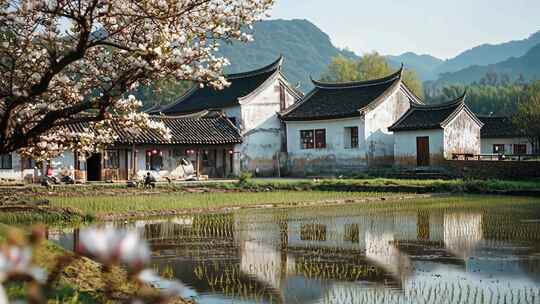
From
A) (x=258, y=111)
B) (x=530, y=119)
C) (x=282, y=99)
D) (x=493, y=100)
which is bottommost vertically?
(x=530, y=119)

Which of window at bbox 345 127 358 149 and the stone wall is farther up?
window at bbox 345 127 358 149

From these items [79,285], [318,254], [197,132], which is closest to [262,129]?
[197,132]

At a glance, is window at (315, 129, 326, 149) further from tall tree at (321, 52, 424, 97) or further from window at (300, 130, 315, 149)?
tall tree at (321, 52, 424, 97)

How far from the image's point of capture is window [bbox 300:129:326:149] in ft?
133

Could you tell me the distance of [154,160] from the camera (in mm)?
36156

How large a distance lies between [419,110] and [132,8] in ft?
103

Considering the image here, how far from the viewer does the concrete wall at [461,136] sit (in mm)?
36344

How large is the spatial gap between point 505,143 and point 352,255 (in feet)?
129

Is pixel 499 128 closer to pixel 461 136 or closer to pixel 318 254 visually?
pixel 461 136

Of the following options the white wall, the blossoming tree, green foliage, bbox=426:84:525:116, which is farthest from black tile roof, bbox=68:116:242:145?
green foliage, bbox=426:84:525:116

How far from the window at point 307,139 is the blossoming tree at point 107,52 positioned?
30646mm

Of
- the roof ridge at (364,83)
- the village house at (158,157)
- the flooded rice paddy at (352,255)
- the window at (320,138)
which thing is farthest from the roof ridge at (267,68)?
the flooded rice paddy at (352,255)

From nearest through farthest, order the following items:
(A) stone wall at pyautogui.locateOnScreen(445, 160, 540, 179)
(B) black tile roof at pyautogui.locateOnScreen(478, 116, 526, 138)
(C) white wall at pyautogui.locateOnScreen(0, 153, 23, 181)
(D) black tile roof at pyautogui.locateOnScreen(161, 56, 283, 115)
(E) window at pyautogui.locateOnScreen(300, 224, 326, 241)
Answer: (E) window at pyautogui.locateOnScreen(300, 224, 326, 241) → (A) stone wall at pyautogui.locateOnScreen(445, 160, 540, 179) → (C) white wall at pyautogui.locateOnScreen(0, 153, 23, 181) → (D) black tile roof at pyautogui.locateOnScreen(161, 56, 283, 115) → (B) black tile roof at pyautogui.locateOnScreen(478, 116, 526, 138)

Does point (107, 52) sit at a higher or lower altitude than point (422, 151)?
higher
